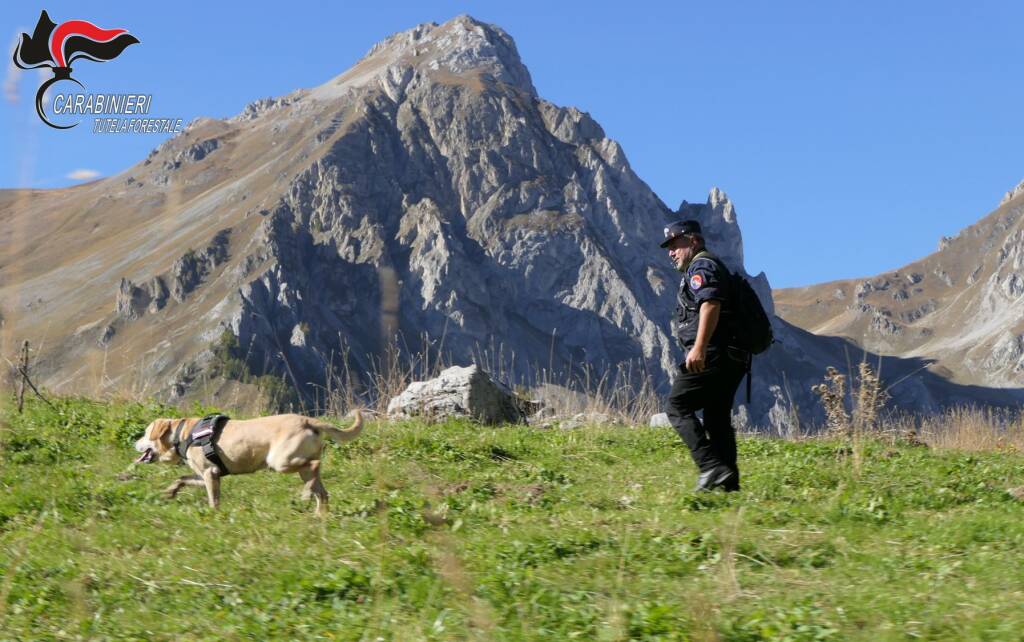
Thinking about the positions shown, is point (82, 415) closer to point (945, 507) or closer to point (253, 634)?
point (253, 634)

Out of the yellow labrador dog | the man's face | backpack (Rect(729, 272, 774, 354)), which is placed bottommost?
the yellow labrador dog

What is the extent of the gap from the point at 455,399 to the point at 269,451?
Result: 696 cm

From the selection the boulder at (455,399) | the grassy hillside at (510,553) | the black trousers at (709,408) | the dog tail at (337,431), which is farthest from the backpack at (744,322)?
the boulder at (455,399)

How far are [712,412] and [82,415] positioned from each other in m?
8.78

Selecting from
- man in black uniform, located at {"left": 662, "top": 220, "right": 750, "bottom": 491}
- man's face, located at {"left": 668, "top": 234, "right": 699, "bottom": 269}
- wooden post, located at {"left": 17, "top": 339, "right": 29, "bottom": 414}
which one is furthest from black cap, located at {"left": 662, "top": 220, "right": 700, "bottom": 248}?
Answer: wooden post, located at {"left": 17, "top": 339, "right": 29, "bottom": 414}

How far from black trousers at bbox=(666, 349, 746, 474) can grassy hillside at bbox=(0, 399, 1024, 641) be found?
526mm

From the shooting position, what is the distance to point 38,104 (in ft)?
16.3

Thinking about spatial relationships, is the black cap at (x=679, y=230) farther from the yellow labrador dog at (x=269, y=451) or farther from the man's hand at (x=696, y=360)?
the yellow labrador dog at (x=269, y=451)

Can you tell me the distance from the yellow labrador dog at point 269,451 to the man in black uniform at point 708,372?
317 cm

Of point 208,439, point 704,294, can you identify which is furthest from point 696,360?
point 208,439

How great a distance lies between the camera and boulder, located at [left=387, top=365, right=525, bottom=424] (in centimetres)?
1569

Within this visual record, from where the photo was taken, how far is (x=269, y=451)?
29.4 ft

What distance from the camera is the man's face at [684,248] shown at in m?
9.70

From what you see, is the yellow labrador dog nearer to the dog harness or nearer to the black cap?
the dog harness
